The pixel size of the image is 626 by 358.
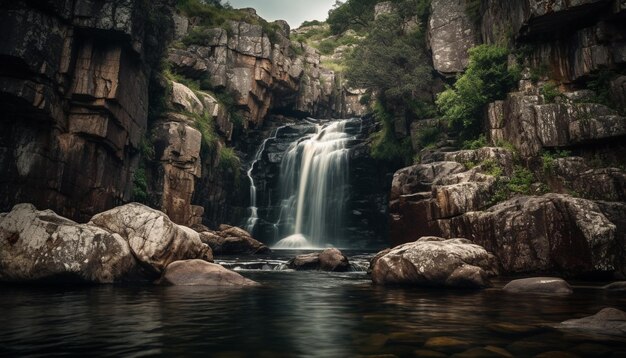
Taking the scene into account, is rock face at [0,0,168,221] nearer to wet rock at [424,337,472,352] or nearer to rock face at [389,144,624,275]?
rock face at [389,144,624,275]

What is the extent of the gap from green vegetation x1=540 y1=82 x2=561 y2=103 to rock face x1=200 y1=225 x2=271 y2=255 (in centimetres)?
1835

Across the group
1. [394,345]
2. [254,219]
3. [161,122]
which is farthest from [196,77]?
[394,345]

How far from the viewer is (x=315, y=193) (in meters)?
35.2

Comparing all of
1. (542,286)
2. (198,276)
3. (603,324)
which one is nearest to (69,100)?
(198,276)

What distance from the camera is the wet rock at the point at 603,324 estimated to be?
563 cm

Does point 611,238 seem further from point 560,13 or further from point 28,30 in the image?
point 28,30

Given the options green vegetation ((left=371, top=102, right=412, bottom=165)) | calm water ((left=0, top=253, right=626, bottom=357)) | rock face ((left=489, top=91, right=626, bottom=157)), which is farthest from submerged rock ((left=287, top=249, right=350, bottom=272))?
green vegetation ((left=371, top=102, right=412, bottom=165))

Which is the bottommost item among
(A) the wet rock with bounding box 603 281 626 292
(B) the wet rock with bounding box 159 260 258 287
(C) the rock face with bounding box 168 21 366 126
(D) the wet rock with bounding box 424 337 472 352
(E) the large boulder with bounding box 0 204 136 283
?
(D) the wet rock with bounding box 424 337 472 352

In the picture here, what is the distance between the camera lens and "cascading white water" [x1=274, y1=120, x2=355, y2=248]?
113 feet

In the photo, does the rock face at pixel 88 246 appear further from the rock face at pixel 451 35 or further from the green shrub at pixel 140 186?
the rock face at pixel 451 35

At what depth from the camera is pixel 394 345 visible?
5082 millimetres

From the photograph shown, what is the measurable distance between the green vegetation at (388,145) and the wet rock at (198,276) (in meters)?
21.0

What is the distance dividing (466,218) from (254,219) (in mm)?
23907

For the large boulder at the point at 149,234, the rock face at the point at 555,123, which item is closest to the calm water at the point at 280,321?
the large boulder at the point at 149,234
